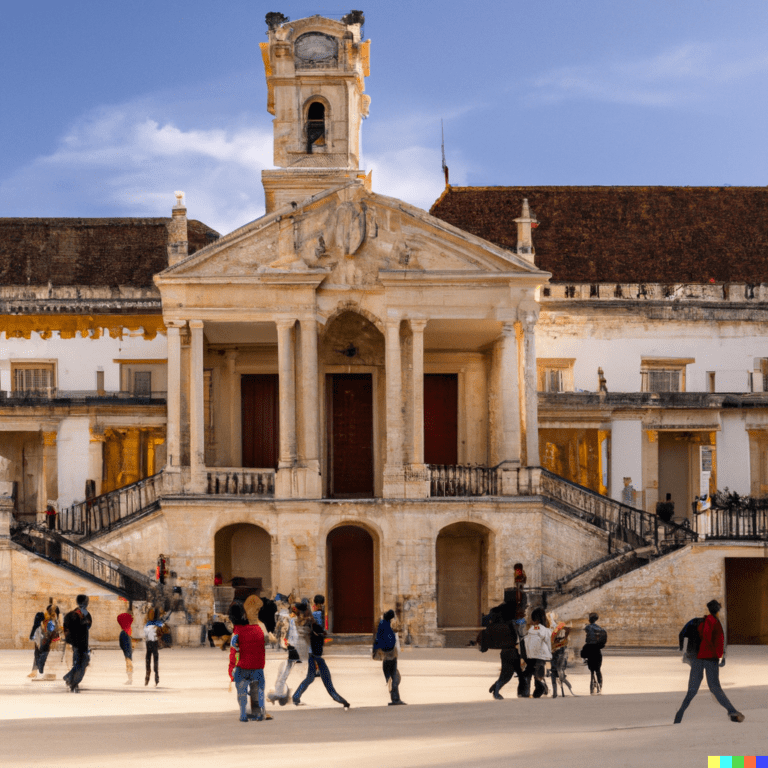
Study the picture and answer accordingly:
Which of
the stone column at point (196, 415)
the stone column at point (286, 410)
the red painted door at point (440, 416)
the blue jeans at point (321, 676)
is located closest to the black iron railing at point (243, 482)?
the stone column at point (196, 415)

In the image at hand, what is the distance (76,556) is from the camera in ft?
126

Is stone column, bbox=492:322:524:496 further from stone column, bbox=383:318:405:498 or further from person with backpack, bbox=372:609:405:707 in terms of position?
person with backpack, bbox=372:609:405:707

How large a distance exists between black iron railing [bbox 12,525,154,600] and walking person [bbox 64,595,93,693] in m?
10.7

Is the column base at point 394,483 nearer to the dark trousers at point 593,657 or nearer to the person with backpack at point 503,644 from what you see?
the dark trousers at point 593,657

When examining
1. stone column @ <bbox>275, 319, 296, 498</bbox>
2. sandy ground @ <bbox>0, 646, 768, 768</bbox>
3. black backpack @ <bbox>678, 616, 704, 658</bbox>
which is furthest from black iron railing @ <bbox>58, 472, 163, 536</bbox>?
black backpack @ <bbox>678, 616, 704, 658</bbox>

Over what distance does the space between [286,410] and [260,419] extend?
198 inches

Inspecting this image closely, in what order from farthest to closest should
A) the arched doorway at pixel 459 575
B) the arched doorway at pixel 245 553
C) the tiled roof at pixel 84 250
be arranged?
the tiled roof at pixel 84 250 < the arched doorway at pixel 459 575 < the arched doorway at pixel 245 553

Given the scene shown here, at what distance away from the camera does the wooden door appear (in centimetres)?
4562

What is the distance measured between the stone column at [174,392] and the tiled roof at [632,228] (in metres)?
14.0

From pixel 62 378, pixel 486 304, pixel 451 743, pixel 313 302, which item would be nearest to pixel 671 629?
pixel 486 304

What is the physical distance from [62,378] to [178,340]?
25.8 ft

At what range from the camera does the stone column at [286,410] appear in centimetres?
4069

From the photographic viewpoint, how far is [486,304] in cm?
4128

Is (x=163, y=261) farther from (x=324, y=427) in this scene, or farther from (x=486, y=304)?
(x=486, y=304)
